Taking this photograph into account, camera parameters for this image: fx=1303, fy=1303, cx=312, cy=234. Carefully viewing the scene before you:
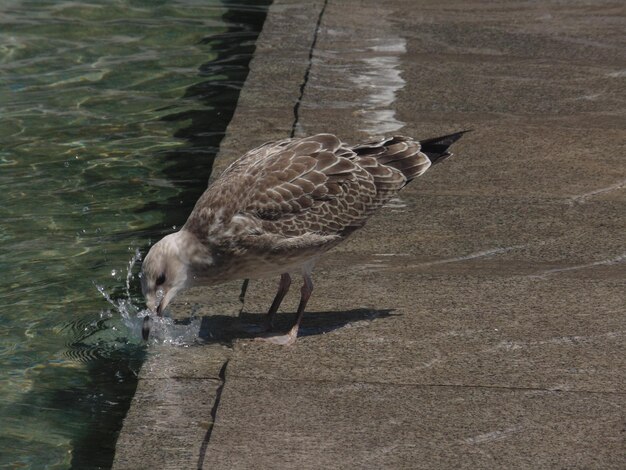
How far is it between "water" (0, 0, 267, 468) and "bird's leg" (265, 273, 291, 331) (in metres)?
0.66

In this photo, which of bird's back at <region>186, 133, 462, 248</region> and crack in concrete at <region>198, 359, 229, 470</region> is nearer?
crack in concrete at <region>198, 359, 229, 470</region>

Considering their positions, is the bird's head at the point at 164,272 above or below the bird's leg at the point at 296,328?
above

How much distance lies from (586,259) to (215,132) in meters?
4.37

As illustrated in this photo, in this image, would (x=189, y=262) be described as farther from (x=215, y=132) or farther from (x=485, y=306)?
(x=215, y=132)

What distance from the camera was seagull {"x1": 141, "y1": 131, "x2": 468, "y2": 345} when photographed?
6.39m

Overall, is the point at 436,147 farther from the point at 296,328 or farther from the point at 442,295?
the point at 296,328

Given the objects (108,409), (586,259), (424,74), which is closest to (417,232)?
(586,259)

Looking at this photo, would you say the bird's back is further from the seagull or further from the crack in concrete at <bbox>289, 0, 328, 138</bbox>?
the crack in concrete at <bbox>289, 0, 328, 138</bbox>

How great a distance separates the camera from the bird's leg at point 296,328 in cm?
650

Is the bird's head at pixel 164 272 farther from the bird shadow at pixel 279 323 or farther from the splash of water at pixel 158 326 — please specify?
the bird shadow at pixel 279 323

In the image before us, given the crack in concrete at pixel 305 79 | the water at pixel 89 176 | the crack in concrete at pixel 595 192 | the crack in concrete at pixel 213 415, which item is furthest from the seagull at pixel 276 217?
the crack in concrete at pixel 305 79

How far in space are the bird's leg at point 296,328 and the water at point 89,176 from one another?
2.29 feet

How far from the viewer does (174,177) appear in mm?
10008

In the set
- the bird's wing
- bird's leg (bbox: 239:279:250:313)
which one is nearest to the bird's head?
the bird's wing
